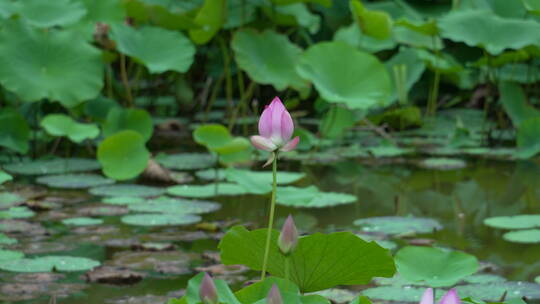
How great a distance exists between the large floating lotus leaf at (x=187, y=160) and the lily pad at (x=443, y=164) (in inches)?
28.8

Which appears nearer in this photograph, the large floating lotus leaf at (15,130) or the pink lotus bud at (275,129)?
the pink lotus bud at (275,129)

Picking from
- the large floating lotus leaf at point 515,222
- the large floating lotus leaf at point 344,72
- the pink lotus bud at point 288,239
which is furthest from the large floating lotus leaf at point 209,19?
the pink lotus bud at point 288,239

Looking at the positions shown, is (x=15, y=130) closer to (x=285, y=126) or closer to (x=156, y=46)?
(x=156, y=46)

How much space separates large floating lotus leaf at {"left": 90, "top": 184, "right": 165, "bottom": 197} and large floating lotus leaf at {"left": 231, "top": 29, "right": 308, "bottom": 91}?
88 centimetres

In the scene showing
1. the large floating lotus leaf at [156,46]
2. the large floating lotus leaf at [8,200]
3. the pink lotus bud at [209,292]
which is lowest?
the large floating lotus leaf at [8,200]

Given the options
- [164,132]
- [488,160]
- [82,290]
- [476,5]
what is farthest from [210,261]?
[476,5]

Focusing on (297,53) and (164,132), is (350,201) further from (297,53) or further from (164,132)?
(164,132)

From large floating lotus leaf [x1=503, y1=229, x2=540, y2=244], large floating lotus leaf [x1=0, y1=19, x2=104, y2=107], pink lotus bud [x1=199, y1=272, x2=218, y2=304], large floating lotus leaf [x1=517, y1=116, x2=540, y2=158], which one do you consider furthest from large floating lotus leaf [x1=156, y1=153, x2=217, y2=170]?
pink lotus bud [x1=199, y1=272, x2=218, y2=304]

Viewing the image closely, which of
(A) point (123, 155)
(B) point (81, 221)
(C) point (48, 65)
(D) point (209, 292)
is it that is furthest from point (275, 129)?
(C) point (48, 65)

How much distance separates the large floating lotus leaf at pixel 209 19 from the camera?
3.64 m

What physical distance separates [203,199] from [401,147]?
1244 mm

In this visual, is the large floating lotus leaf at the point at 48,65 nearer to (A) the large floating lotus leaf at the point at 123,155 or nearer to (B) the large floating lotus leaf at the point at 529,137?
(A) the large floating lotus leaf at the point at 123,155

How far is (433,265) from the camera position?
1.63 metres

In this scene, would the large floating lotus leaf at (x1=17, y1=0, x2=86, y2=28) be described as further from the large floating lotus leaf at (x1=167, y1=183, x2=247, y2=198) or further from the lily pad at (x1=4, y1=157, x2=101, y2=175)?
the large floating lotus leaf at (x1=167, y1=183, x2=247, y2=198)
